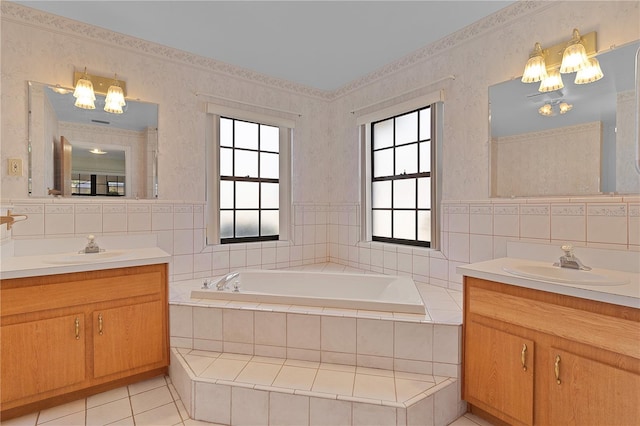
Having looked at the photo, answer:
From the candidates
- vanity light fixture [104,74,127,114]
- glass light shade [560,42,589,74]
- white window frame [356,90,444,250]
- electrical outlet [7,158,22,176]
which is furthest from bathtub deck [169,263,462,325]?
glass light shade [560,42,589,74]

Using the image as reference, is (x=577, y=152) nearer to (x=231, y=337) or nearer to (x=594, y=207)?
(x=594, y=207)

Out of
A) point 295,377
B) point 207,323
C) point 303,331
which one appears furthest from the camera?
point 207,323

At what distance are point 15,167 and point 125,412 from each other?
182 cm

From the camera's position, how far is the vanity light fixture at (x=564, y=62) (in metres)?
1.87

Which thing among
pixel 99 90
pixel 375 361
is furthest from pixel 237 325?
pixel 99 90

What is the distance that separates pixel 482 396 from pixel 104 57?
11.5 feet

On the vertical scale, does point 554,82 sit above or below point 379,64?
below

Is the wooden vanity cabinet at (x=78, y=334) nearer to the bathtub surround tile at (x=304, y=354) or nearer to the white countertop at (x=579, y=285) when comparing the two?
the bathtub surround tile at (x=304, y=354)

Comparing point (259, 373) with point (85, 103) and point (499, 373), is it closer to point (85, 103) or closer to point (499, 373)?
point (499, 373)

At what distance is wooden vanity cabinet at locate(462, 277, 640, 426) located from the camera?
125 cm

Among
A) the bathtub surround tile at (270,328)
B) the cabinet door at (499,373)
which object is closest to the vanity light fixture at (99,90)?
the bathtub surround tile at (270,328)

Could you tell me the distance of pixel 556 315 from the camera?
1.42 m

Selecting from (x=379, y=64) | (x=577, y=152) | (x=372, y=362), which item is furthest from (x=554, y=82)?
(x=372, y=362)

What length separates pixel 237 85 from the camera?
3184mm
